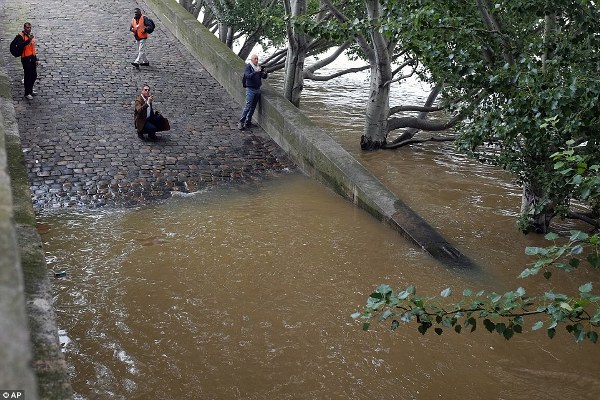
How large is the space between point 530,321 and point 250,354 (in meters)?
3.30

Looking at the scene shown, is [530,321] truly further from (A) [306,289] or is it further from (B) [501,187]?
(B) [501,187]

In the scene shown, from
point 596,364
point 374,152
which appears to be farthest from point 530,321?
point 374,152

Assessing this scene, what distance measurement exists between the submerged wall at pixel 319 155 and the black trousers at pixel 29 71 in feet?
13.8

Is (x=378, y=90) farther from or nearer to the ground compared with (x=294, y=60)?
nearer to the ground

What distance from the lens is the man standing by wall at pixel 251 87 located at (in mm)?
15195

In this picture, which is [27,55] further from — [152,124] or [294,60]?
[294,60]

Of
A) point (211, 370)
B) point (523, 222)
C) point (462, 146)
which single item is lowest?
point (211, 370)

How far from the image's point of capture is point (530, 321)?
8852 mm

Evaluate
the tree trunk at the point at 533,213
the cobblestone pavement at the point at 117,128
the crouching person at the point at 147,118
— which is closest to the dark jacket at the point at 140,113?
the crouching person at the point at 147,118

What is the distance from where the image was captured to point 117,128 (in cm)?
1447

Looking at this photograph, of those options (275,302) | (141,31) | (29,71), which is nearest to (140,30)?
(141,31)

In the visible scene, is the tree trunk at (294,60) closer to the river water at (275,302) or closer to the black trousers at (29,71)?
the river water at (275,302)

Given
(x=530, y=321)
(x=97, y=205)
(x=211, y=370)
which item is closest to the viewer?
(x=211, y=370)

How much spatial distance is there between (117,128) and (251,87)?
2768 millimetres
